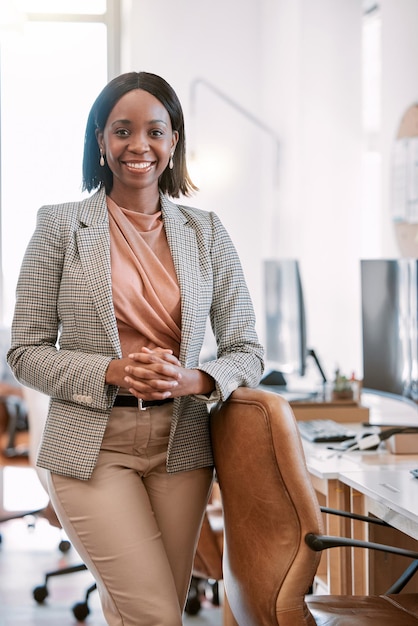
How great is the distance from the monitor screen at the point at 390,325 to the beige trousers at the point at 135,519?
1.27 meters

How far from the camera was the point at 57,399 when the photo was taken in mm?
2008

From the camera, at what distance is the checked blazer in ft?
6.32

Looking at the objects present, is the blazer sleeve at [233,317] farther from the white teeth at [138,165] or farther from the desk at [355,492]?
the desk at [355,492]

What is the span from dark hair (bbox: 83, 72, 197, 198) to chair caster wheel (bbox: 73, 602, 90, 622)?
2.16 meters

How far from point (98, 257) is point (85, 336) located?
0.17 metres

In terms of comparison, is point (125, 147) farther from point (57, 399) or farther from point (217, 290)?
point (57, 399)

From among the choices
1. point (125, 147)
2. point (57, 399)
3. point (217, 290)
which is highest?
point (125, 147)

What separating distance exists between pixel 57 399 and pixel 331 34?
14.1ft

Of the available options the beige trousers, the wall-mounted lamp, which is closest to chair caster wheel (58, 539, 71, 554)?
the wall-mounted lamp

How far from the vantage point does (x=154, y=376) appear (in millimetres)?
1831

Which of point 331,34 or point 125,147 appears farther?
point 331,34

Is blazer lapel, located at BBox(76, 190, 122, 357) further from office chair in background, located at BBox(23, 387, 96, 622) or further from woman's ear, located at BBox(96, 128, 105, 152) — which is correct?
office chair in background, located at BBox(23, 387, 96, 622)

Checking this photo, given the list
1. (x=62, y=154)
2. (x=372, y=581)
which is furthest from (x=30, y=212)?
(x=372, y=581)

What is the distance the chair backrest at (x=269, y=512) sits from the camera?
183 cm
